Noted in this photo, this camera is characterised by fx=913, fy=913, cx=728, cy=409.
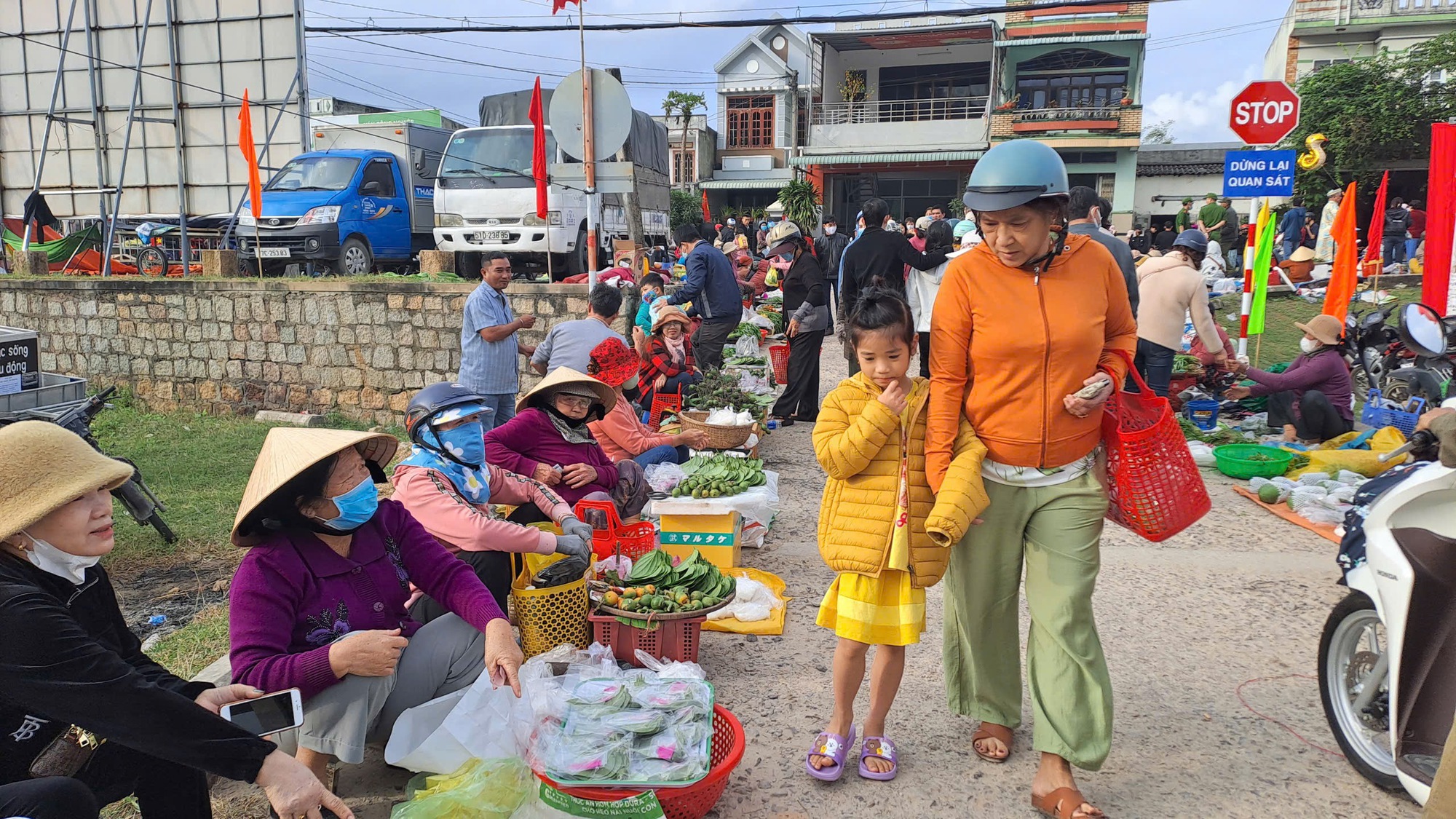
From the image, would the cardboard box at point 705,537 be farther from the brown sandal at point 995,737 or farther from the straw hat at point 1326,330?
the straw hat at point 1326,330

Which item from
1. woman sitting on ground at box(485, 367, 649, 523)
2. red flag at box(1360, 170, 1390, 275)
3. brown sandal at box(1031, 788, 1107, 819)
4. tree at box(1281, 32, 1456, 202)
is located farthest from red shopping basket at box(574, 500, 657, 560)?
tree at box(1281, 32, 1456, 202)

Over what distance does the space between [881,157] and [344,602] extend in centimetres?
2780

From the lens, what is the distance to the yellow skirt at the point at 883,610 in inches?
113

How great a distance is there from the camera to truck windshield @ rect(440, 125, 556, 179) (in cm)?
1316

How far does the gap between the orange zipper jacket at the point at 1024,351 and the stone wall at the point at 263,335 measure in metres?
6.24

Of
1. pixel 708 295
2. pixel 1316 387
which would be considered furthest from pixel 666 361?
pixel 1316 387

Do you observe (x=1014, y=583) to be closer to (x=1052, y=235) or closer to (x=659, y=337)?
(x=1052, y=235)

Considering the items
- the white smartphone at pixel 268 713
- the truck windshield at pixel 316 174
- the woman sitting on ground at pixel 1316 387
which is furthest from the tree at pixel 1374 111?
the white smartphone at pixel 268 713

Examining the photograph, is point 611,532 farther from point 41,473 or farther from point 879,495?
point 41,473

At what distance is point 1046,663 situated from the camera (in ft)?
9.16

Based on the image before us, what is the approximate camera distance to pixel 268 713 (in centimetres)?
231

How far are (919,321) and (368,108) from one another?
28.0 meters

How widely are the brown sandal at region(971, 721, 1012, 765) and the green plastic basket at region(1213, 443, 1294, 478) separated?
4785 millimetres

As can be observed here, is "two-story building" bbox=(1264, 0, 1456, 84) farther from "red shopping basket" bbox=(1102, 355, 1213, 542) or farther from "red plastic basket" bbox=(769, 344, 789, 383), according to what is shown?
"red shopping basket" bbox=(1102, 355, 1213, 542)
